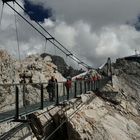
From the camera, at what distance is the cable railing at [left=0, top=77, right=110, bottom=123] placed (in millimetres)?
16953

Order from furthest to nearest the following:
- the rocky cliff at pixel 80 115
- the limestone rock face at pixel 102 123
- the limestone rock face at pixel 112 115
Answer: the limestone rock face at pixel 112 115 → the limestone rock face at pixel 102 123 → the rocky cliff at pixel 80 115

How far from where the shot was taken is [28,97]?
59.0 ft

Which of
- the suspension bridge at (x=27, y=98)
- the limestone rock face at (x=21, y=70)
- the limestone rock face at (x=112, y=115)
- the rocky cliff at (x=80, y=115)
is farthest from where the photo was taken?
the limestone rock face at (x=21, y=70)

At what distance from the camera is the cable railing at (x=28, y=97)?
55.6ft

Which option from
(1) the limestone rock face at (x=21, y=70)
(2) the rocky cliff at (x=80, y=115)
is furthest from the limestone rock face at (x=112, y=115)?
(1) the limestone rock face at (x=21, y=70)

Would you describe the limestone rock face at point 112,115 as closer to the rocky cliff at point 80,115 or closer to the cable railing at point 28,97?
the rocky cliff at point 80,115

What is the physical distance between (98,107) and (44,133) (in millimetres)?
9463

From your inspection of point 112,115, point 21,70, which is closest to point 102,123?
point 112,115

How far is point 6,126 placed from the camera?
95.3ft

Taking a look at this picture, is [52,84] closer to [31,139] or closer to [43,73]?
[31,139]

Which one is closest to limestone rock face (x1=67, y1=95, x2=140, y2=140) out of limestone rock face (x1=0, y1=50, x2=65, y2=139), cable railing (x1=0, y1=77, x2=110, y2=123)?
cable railing (x1=0, y1=77, x2=110, y2=123)

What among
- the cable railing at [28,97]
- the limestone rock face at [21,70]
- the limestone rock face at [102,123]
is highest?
the limestone rock face at [21,70]

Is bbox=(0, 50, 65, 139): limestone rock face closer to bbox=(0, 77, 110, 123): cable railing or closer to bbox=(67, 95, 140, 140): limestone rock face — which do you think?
bbox=(0, 77, 110, 123): cable railing

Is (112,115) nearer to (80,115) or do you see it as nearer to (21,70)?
(80,115)
